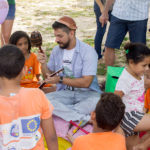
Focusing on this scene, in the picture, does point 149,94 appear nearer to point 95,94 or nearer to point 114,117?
point 95,94

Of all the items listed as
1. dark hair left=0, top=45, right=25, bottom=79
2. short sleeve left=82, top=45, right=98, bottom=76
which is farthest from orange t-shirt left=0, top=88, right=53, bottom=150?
short sleeve left=82, top=45, right=98, bottom=76

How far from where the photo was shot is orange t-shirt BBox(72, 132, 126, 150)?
1.79 m

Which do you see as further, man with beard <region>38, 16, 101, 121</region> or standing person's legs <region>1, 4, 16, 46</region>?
standing person's legs <region>1, 4, 16, 46</region>

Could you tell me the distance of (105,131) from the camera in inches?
73.9

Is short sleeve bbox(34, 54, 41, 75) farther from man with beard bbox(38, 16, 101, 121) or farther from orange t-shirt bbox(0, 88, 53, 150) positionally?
orange t-shirt bbox(0, 88, 53, 150)

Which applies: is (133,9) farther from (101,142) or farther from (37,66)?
(101,142)

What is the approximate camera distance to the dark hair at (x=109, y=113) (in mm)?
1837

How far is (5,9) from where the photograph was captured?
3.46 meters

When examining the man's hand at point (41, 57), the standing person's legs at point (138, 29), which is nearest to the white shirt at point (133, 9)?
the standing person's legs at point (138, 29)

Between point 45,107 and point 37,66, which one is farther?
point 37,66

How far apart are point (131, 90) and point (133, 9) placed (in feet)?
4.40

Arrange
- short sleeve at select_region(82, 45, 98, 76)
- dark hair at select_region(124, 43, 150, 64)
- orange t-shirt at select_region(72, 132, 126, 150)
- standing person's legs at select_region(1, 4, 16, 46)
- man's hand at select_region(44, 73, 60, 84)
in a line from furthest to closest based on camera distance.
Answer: standing person's legs at select_region(1, 4, 16, 46) < short sleeve at select_region(82, 45, 98, 76) < man's hand at select_region(44, 73, 60, 84) < dark hair at select_region(124, 43, 150, 64) < orange t-shirt at select_region(72, 132, 126, 150)

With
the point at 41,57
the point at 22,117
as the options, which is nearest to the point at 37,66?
the point at 41,57

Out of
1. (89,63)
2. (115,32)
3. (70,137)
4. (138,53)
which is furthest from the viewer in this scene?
(115,32)
